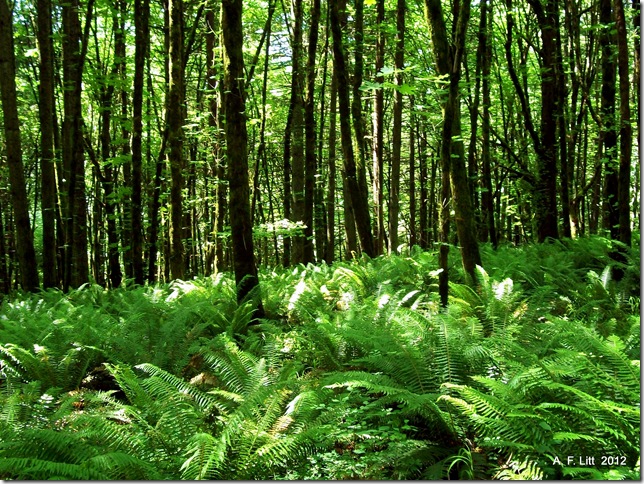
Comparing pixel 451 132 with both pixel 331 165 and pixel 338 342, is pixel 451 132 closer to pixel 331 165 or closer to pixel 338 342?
pixel 338 342

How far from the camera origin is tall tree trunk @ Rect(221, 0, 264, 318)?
5.52 metres

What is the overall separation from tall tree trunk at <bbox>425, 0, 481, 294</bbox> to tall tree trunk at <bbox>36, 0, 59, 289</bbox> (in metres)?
6.62

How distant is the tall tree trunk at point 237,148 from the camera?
18.1 feet

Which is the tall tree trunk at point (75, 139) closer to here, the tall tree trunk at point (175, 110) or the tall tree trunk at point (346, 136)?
the tall tree trunk at point (175, 110)

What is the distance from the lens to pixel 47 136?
8.60 metres

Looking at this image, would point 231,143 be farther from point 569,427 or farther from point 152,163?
point 152,163

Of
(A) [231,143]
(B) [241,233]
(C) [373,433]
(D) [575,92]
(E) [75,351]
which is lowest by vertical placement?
(C) [373,433]

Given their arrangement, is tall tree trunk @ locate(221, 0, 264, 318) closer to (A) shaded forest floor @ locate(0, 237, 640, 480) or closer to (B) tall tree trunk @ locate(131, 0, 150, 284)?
(A) shaded forest floor @ locate(0, 237, 640, 480)

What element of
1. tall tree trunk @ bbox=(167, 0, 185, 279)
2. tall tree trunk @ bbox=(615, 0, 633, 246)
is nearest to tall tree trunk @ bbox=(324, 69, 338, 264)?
tall tree trunk @ bbox=(167, 0, 185, 279)

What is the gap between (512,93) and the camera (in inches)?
559

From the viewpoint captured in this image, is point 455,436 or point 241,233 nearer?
point 455,436

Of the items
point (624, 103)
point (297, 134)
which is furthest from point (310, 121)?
point (624, 103)

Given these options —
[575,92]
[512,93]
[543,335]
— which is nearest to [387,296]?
[543,335]

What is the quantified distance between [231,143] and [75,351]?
9.17 ft
